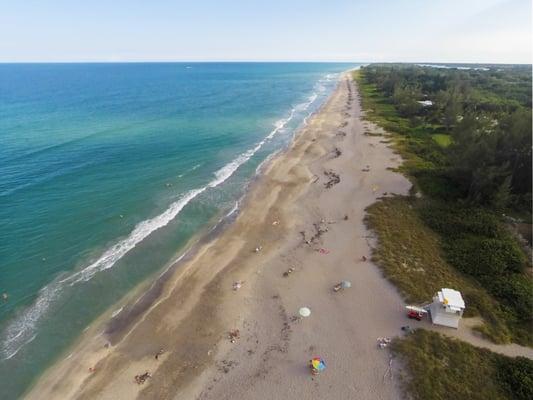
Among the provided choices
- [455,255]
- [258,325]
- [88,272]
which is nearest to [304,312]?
[258,325]

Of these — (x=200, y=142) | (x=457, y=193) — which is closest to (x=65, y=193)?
(x=200, y=142)

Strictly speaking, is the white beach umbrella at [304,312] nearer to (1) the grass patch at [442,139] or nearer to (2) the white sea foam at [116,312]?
(2) the white sea foam at [116,312]

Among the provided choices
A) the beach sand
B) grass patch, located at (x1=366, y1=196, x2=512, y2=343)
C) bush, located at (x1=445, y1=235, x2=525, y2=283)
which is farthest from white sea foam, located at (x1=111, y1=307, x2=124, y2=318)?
bush, located at (x1=445, y1=235, x2=525, y2=283)

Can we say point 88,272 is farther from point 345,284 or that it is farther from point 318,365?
point 345,284

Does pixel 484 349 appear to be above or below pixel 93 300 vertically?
above

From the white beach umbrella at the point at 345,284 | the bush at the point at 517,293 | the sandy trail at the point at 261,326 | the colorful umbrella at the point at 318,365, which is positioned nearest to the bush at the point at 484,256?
the bush at the point at 517,293

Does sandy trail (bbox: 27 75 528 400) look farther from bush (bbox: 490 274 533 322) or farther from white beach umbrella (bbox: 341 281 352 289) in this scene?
bush (bbox: 490 274 533 322)

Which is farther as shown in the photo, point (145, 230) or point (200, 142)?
point (200, 142)

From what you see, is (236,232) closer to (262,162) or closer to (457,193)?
(262,162)

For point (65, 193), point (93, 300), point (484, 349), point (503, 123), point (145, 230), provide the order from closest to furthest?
point (484, 349) < point (93, 300) < point (145, 230) < point (503, 123) < point (65, 193)
